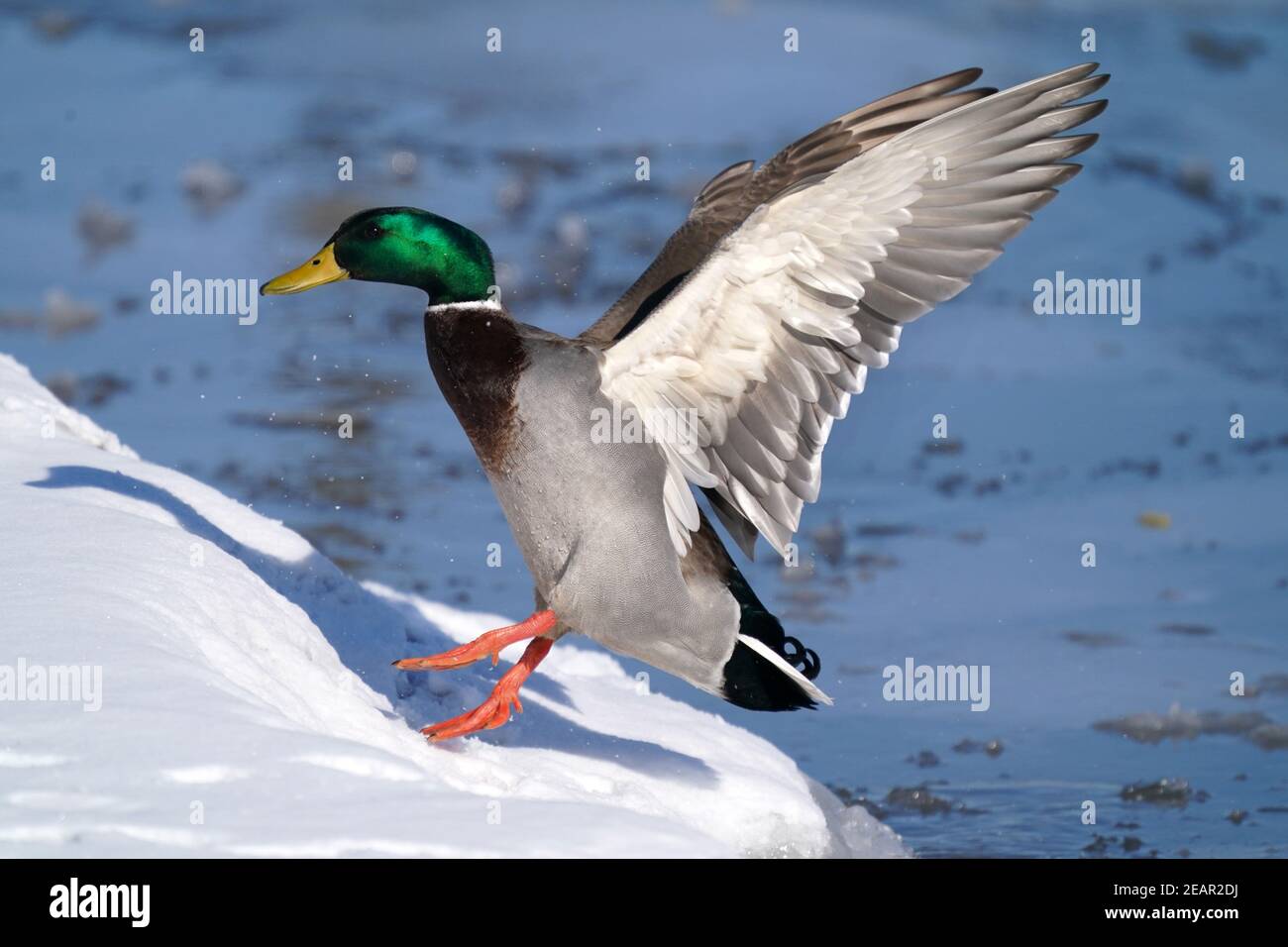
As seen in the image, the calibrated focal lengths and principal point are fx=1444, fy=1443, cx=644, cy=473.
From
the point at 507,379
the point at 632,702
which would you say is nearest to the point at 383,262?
the point at 507,379

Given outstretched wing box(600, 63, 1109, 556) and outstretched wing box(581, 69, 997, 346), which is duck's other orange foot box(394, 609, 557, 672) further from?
outstretched wing box(581, 69, 997, 346)

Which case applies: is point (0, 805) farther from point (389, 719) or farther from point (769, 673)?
point (769, 673)

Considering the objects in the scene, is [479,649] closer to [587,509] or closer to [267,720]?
[587,509]

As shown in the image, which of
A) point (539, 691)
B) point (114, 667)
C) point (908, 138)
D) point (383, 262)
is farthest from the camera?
point (539, 691)

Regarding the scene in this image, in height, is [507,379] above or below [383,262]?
below

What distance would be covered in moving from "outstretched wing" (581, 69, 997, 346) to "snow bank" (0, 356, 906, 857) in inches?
54.6

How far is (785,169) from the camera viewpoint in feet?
17.0

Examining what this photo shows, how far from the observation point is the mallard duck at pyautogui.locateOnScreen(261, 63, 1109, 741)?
4.16 meters

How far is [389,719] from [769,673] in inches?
47.7

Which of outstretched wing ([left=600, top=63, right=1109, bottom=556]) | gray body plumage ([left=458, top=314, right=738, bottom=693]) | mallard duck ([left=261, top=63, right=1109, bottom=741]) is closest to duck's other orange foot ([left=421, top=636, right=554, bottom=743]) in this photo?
mallard duck ([left=261, top=63, right=1109, bottom=741])

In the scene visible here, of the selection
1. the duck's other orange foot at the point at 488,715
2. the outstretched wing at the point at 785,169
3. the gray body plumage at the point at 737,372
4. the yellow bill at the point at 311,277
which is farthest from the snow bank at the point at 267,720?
the outstretched wing at the point at 785,169

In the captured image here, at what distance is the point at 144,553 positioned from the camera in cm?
454

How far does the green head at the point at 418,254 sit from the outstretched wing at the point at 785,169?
0.48 m

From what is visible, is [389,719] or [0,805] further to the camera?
[389,719]
